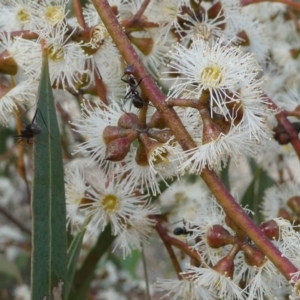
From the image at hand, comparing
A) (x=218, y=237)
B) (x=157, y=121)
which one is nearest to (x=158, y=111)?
(x=157, y=121)

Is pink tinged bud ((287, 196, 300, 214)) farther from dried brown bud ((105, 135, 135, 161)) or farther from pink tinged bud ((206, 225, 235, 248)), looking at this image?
dried brown bud ((105, 135, 135, 161))

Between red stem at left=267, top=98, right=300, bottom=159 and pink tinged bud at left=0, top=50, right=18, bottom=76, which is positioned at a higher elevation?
pink tinged bud at left=0, top=50, right=18, bottom=76

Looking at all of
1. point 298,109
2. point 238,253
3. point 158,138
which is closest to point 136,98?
point 158,138

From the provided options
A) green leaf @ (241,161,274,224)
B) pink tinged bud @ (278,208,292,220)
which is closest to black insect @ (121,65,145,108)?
pink tinged bud @ (278,208,292,220)

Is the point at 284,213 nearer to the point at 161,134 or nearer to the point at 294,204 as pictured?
the point at 294,204

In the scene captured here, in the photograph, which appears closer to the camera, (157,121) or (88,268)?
(157,121)

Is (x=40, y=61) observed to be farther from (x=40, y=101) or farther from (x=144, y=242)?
(x=144, y=242)

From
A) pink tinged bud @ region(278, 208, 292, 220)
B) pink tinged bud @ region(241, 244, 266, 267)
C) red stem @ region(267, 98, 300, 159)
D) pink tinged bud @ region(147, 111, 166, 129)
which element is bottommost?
pink tinged bud @ region(278, 208, 292, 220)
